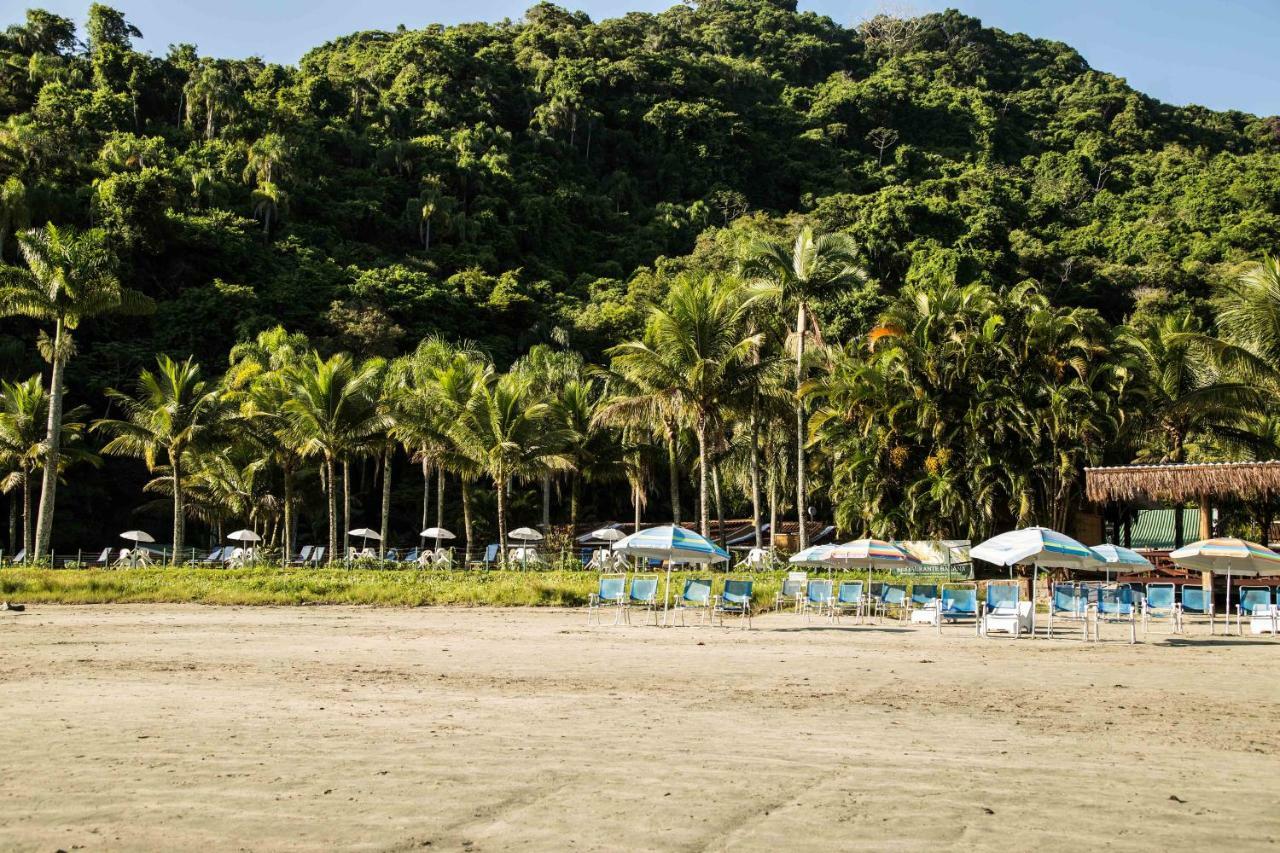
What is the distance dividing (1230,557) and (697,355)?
14639mm

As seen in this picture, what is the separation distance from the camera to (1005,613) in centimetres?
1677

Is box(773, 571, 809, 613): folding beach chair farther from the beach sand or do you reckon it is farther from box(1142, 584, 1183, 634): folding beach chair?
the beach sand

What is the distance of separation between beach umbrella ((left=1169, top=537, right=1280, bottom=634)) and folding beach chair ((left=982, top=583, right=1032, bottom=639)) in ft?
9.20

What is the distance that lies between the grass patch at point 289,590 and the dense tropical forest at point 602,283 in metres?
6.49

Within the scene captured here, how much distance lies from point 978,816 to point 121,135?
70.9 meters

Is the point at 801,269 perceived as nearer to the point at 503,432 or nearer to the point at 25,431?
the point at 503,432

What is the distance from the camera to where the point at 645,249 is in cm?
7594

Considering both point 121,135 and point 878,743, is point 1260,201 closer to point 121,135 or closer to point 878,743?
point 121,135

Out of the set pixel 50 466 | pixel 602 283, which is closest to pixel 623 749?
pixel 50 466

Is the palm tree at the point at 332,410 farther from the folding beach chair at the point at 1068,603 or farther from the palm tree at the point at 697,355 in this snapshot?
the folding beach chair at the point at 1068,603

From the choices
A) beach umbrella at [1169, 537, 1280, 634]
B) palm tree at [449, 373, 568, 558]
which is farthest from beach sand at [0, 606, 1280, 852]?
palm tree at [449, 373, 568, 558]

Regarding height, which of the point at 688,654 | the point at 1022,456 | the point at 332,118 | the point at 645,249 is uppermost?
the point at 332,118

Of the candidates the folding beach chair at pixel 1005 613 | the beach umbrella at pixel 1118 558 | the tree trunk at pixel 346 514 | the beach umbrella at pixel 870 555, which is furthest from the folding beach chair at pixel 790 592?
A: the tree trunk at pixel 346 514

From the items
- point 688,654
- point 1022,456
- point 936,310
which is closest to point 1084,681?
point 688,654
